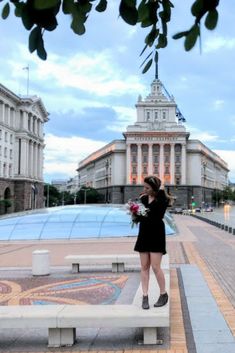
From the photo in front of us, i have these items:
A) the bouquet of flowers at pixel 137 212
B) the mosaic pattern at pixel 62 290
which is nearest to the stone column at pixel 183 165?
the mosaic pattern at pixel 62 290

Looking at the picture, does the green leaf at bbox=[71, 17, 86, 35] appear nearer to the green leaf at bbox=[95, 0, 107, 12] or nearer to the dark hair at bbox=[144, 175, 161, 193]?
the green leaf at bbox=[95, 0, 107, 12]

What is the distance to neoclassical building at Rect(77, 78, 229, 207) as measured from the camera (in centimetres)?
14075

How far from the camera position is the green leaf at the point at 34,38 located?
8.69ft

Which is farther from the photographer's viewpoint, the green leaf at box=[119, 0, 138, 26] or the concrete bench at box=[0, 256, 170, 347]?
the concrete bench at box=[0, 256, 170, 347]

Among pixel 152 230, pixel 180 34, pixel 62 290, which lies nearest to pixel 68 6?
pixel 180 34

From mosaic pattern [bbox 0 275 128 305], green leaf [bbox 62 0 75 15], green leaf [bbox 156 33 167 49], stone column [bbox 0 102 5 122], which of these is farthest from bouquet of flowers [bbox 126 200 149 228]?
stone column [bbox 0 102 5 122]

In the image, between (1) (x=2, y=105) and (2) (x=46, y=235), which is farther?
(1) (x=2, y=105)

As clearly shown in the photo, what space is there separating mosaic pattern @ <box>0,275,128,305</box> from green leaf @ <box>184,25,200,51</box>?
6894 mm

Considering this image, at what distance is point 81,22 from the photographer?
8.59 feet

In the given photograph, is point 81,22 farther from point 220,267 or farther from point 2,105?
point 2,105

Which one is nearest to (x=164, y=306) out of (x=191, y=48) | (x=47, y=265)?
(x=191, y=48)

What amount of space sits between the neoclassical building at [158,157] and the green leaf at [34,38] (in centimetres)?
13279

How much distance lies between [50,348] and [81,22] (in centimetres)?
475

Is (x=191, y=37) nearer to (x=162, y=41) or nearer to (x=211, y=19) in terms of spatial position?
(x=211, y=19)
